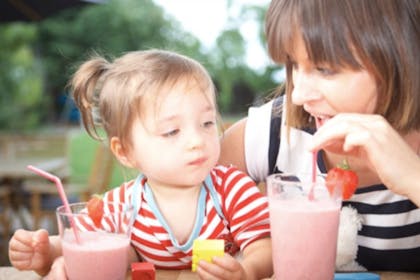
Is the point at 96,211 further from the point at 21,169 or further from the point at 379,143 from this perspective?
the point at 21,169

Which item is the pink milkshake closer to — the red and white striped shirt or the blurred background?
the red and white striped shirt

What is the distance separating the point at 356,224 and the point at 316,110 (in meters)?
0.33

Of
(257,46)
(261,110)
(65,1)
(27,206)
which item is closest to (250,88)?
(257,46)

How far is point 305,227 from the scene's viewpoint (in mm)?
1013

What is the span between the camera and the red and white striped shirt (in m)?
1.28

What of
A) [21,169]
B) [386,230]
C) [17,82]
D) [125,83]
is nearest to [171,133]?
[125,83]

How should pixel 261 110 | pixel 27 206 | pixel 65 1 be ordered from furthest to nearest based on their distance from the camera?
pixel 27 206, pixel 65 1, pixel 261 110

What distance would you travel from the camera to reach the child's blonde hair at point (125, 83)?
131 centimetres

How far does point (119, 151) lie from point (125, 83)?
0.17m

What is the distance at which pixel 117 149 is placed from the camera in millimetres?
1388

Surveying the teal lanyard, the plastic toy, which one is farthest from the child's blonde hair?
the plastic toy

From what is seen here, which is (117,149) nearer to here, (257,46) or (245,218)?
(245,218)

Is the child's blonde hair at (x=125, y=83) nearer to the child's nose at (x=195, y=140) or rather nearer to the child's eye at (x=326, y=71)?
the child's nose at (x=195, y=140)

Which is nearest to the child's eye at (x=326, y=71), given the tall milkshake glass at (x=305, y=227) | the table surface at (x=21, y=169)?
the tall milkshake glass at (x=305, y=227)
